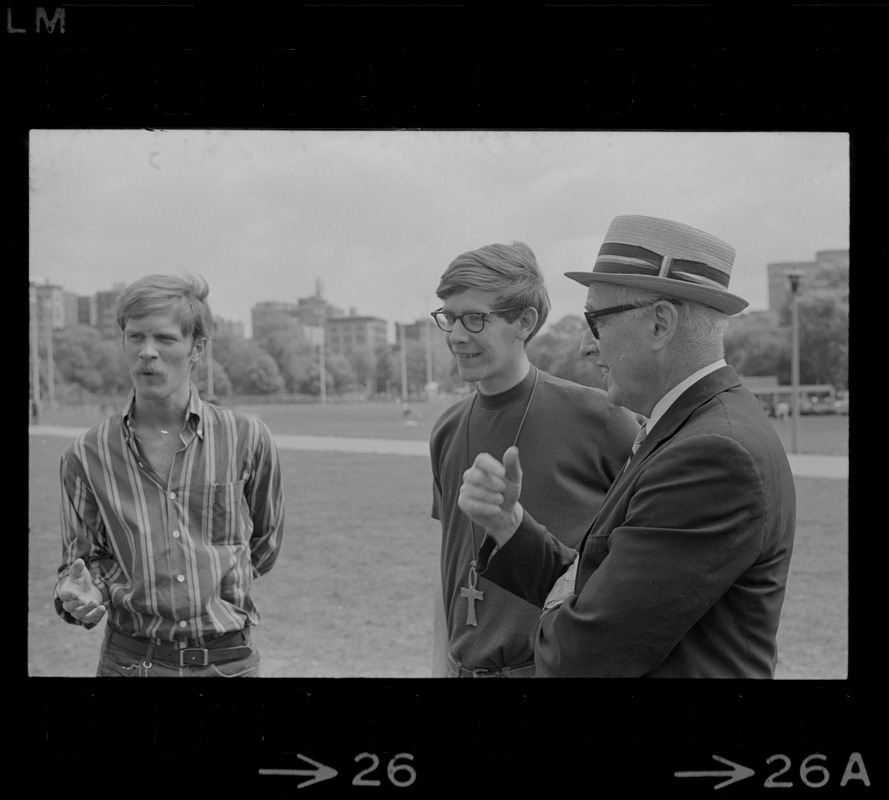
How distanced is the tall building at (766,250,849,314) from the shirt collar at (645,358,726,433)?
0.38 metres

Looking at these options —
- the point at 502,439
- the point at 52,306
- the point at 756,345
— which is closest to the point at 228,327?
the point at 52,306

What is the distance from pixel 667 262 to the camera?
2.28 m

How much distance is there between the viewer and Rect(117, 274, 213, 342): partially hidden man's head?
2.51 meters

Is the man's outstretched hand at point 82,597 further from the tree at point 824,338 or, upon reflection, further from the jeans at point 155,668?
the tree at point 824,338

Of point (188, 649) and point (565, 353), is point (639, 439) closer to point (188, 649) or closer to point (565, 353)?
point (565, 353)

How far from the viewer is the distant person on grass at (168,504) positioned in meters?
2.51

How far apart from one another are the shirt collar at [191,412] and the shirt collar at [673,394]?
1.26m

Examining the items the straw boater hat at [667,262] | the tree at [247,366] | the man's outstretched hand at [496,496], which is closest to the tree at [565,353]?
the straw boater hat at [667,262]

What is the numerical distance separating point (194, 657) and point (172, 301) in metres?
1.04
